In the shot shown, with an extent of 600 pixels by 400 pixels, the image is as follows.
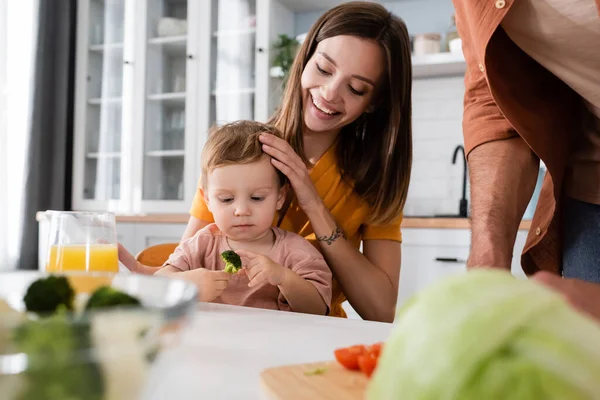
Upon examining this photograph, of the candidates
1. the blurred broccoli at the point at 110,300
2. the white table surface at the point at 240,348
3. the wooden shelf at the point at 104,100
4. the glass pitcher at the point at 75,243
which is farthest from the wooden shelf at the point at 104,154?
the blurred broccoli at the point at 110,300

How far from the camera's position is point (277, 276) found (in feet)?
3.70

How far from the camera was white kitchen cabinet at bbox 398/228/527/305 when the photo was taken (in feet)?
8.80

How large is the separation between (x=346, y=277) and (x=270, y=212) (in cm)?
29

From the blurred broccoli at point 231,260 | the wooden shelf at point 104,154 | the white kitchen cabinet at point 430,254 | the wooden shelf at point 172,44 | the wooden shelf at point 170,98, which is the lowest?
the white kitchen cabinet at point 430,254

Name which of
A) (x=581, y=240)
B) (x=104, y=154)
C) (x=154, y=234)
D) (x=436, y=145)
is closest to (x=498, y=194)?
(x=581, y=240)

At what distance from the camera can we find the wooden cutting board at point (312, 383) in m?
0.51

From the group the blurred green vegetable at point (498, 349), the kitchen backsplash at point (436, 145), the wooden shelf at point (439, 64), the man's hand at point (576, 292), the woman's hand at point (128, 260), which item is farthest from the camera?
the kitchen backsplash at point (436, 145)

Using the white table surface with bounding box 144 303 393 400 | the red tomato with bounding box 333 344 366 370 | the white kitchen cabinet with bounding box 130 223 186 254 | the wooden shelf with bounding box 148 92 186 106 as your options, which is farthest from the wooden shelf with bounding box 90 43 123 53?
the red tomato with bounding box 333 344 366 370

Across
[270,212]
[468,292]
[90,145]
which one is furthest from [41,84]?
[468,292]

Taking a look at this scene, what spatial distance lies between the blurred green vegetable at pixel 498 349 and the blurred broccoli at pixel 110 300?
177 millimetres

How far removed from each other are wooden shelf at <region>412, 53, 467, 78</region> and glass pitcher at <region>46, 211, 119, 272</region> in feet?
8.17

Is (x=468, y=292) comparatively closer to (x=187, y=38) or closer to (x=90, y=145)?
(x=187, y=38)

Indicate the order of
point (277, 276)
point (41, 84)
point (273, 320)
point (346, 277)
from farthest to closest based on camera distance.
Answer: point (41, 84), point (346, 277), point (277, 276), point (273, 320)

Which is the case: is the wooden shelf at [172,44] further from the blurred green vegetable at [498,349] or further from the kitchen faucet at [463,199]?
the blurred green vegetable at [498,349]
